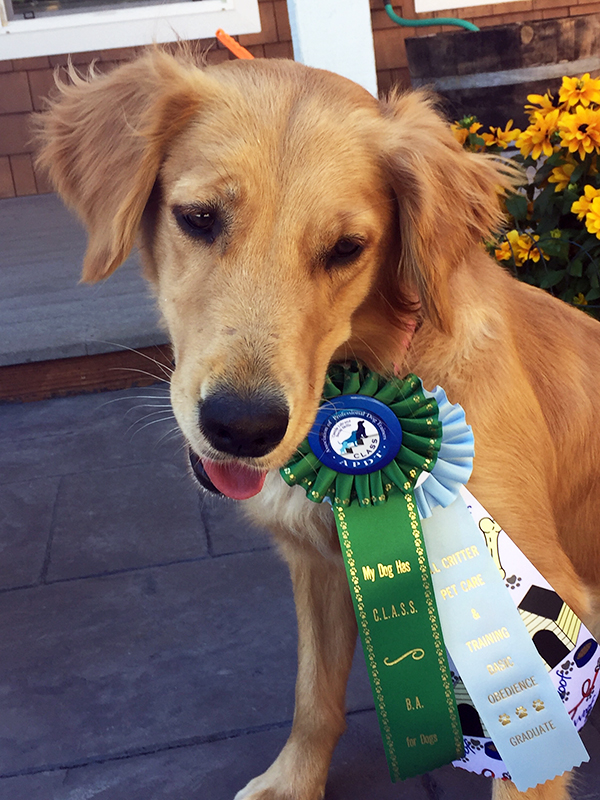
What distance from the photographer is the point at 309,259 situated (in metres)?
1.50

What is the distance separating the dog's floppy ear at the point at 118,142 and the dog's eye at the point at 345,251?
41cm

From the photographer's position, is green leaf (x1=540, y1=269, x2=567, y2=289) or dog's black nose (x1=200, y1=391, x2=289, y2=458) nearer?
dog's black nose (x1=200, y1=391, x2=289, y2=458)

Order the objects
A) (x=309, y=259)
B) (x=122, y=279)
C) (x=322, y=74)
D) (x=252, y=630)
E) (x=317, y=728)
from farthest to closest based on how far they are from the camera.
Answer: (x=122, y=279) → (x=252, y=630) → (x=317, y=728) → (x=322, y=74) → (x=309, y=259)

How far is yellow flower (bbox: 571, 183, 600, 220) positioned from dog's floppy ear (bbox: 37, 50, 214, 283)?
167 centimetres

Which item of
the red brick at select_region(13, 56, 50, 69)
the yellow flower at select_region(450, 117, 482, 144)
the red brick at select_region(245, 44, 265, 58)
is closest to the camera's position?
the yellow flower at select_region(450, 117, 482, 144)

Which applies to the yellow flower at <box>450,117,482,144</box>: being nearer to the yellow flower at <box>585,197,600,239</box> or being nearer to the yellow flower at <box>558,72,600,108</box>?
the yellow flower at <box>558,72,600,108</box>

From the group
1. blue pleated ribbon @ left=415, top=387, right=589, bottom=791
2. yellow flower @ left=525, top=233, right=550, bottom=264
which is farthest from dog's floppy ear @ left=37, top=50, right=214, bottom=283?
yellow flower @ left=525, top=233, right=550, bottom=264

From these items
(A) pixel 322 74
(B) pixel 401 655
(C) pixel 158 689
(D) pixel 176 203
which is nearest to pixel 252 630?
(C) pixel 158 689

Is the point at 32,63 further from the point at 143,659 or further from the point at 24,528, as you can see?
the point at 143,659

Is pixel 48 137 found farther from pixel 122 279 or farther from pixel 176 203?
pixel 122 279

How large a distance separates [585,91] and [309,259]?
6.13 feet

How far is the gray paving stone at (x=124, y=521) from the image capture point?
2.94 metres

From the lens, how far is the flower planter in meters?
3.80

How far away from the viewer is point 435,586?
5.39 ft
